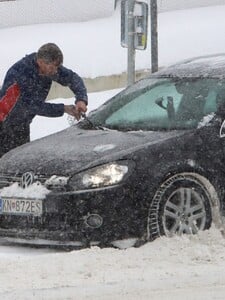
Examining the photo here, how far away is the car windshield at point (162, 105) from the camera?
941 centimetres

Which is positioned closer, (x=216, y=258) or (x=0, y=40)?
(x=216, y=258)

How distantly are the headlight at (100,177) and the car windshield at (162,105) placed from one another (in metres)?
0.87

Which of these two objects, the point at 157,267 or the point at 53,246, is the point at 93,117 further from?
the point at 157,267

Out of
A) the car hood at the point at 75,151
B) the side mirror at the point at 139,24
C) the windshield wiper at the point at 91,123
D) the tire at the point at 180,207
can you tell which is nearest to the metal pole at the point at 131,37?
the side mirror at the point at 139,24

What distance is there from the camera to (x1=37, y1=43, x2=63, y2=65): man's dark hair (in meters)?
10.2

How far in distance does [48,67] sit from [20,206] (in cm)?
203

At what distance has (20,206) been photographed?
875 cm

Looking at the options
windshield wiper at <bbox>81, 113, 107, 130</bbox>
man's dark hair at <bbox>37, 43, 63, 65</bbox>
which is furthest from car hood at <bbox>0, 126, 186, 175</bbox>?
man's dark hair at <bbox>37, 43, 63, 65</bbox>

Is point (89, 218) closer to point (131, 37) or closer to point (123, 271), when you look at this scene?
point (123, 271)

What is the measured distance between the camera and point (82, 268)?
7895mm

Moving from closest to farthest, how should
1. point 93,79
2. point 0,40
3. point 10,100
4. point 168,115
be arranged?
point 168,115 < point 10,100 < point 93,79 < point 0,40

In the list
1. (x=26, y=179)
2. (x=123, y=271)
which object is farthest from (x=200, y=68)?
(x=123, y=271)

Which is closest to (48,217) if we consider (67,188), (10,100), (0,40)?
(67,188)

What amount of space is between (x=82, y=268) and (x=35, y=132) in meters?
8.96
